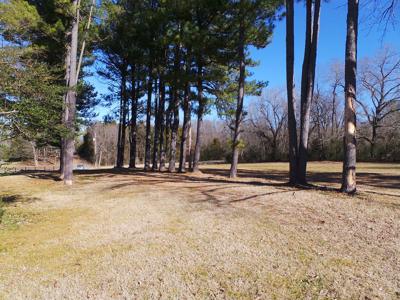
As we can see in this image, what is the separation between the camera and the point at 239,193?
826 cm

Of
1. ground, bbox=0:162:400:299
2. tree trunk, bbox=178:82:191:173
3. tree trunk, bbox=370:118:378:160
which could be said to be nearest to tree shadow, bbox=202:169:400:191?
ground, bbox=0:162:400:299

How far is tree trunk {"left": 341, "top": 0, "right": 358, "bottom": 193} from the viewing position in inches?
298

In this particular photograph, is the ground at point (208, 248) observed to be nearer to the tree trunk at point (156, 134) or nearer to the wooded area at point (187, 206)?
the wooded area at point (187, 206)

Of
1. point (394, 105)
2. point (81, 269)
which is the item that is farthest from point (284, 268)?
point (394, 105)

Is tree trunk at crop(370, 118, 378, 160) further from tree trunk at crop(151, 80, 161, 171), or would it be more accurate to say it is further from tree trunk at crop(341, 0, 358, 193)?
tree trunk at crop(341, 0, 358, 193)

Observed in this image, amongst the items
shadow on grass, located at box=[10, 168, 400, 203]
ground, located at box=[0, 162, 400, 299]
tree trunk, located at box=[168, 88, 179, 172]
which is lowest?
ground, located at box=[0, 162, 400, 299]

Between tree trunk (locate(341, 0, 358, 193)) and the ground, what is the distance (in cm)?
59

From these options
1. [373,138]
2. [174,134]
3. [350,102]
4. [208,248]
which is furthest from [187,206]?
[373,138]

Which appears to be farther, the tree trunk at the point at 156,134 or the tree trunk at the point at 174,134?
the tree trunk at the point at 156,134

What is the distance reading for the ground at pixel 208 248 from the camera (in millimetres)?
3365

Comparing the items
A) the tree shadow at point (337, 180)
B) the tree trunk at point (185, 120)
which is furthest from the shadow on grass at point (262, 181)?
the tree trunk at point (185, 120)

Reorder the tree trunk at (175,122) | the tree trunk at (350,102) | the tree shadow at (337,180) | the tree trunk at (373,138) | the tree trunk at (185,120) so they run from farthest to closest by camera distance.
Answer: the tree trunk at (373,138) → the tree trunk at (175,122) → the tree trunk at (185,120) → the tree shadow at (337,180) → the tree trunk at (350,102)

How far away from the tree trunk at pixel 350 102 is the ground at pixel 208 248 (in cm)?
59

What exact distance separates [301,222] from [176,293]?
3043mm
